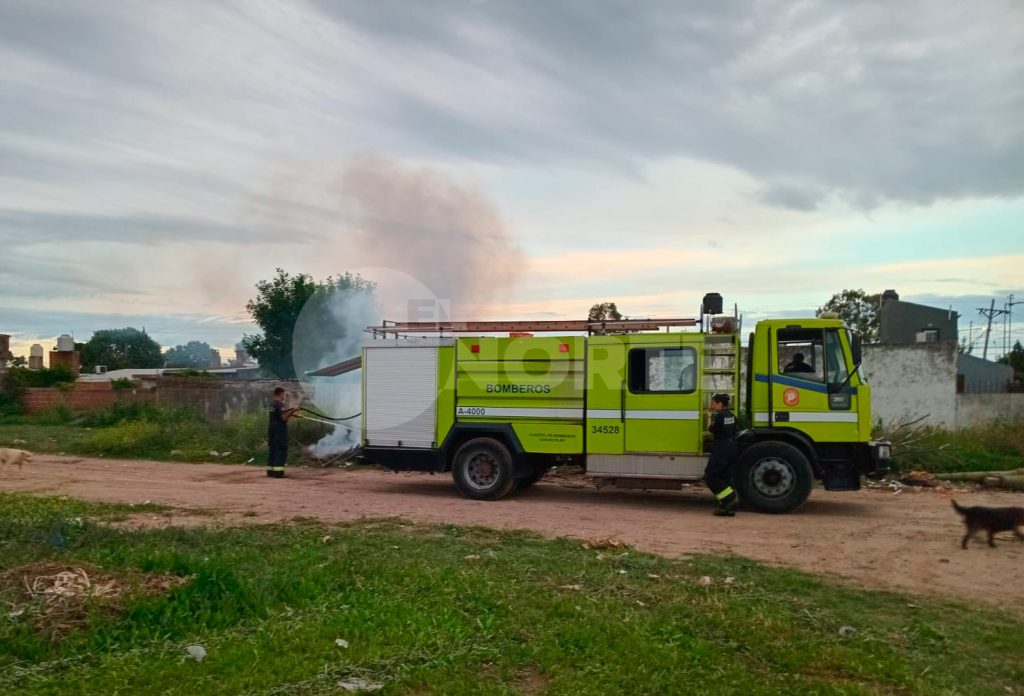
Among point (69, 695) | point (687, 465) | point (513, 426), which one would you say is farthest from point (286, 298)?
point (69, 695)

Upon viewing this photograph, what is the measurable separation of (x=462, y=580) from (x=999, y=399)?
21.9 m

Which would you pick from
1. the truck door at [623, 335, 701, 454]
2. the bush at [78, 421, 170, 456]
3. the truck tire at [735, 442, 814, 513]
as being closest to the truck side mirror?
the truck tire at [735, 442, 814, 513]

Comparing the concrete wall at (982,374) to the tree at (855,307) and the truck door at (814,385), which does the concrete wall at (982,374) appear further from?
the truck door at (814,385)

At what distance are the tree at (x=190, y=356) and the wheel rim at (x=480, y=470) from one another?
4563 centimetres

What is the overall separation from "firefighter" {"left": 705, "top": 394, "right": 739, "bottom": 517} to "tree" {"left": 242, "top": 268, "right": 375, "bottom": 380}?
9.06m

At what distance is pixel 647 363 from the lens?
1212 cm

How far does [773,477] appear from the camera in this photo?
11.5m

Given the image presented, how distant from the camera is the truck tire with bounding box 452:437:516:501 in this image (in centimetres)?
1275

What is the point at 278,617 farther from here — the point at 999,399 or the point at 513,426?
the point at 999,399

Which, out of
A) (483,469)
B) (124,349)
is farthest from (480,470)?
(124,349)

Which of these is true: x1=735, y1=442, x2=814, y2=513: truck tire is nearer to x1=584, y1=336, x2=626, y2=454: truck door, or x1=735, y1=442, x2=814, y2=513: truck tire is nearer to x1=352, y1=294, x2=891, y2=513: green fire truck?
x1=352, y1=294, x2=891, y2=513: green fire truck

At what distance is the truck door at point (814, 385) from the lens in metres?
11.3

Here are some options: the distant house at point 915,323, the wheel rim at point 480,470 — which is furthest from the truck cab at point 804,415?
the distant house at point 915,323

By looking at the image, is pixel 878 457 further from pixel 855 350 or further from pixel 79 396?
pixel 79 396
